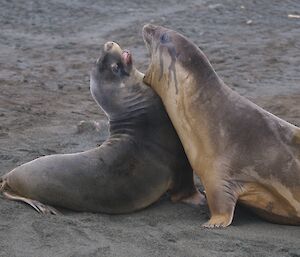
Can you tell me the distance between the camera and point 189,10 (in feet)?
45.6

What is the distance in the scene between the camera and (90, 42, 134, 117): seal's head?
5.02 metres

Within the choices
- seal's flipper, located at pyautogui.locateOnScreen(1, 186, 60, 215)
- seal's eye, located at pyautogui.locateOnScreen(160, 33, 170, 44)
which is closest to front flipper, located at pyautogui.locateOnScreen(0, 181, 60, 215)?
seal's flipper, located at pyautogui.locateOnScreen(1, 186, 60, 215)

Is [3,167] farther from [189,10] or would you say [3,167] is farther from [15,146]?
[189,10]

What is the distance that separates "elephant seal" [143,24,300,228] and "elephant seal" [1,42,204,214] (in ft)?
0.61

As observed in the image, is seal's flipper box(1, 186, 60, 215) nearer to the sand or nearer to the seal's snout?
the sand

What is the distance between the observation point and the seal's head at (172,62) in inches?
188

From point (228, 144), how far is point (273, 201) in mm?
410

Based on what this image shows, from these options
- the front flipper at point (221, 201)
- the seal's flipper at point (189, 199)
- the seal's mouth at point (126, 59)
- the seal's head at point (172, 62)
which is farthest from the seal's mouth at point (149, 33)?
the front flipper at point (221, 201)

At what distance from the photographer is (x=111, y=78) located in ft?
16.6

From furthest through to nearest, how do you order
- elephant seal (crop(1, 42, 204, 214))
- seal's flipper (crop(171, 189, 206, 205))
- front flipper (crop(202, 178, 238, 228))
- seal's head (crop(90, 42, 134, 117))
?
seal's head (crop(90, 42, 134, 117)) → seal's flipper (crop(171, 189, 206, 205)) → elephant seal (crop(1, 42, 204, 214)) → front flipper (crop(202, 178, 238, 228))

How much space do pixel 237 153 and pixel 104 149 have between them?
0.83 m

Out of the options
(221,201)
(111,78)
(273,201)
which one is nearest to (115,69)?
(111,78)

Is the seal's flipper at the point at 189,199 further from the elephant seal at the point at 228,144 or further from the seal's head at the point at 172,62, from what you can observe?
the seal's head at the point at 172,62

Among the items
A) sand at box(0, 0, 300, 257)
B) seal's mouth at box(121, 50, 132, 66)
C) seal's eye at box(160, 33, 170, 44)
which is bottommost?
sand at box(0, 0, 300, 257)
